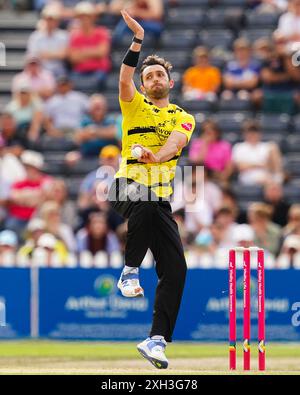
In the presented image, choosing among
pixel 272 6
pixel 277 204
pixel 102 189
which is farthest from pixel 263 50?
pixel 102 189

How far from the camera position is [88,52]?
20.6 metres

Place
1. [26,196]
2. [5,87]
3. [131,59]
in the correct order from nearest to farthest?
[131,59]
[26,196]
[5,87]

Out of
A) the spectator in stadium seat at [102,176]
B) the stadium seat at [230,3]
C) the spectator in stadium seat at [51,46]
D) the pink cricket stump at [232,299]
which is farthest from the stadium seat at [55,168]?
the pink cricket stump at [232,299]

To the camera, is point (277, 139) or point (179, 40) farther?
point (179, 40)

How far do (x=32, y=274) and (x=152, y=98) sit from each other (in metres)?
5.59

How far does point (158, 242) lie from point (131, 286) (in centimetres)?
41

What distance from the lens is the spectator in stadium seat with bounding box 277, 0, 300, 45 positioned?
765 inches

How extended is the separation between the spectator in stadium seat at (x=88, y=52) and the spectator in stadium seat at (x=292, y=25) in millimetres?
2728

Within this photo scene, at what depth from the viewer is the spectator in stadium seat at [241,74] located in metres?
19.5

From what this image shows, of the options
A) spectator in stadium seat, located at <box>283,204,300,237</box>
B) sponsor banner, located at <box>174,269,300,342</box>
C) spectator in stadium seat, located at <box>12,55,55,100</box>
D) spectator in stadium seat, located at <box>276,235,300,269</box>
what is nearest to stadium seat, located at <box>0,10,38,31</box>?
spectator in stadium seat, located at <box>12,55,55,100</box>

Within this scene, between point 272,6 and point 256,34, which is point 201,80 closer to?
point 256,34

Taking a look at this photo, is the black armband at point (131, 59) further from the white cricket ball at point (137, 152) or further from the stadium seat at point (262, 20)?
the stadium seat at point (262, 20)

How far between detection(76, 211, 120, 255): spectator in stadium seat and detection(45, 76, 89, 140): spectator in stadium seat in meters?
2.97
